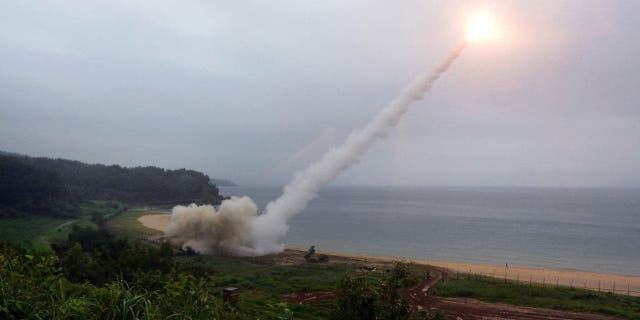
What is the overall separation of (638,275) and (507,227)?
43018 mm

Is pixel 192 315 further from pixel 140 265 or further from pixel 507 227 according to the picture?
pixel 507 227

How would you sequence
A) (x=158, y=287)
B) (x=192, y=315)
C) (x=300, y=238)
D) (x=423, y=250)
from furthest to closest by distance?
(x=300, y=238) → (x=423, y=250) → (x=158, y=287) → (x=192, y=315)

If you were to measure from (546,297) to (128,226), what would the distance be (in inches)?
2010

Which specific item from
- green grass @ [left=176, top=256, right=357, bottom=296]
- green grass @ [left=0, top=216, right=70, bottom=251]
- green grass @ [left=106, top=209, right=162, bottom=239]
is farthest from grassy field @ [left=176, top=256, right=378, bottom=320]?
green grass @ [left=106, top=209, right=162, bottom=239]

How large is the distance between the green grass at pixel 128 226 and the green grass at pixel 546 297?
3587 cm

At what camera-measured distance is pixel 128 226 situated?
6019 centimetres

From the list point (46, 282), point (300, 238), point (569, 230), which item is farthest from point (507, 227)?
point (46, 282)

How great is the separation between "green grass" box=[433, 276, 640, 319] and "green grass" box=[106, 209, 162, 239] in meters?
35.9

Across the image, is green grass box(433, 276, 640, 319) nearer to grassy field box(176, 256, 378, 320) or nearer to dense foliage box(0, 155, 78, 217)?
grassy field box(176, 256, 378, 320)

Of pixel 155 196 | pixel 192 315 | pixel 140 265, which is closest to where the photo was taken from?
pixel 192 315

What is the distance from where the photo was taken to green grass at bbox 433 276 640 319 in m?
22.8

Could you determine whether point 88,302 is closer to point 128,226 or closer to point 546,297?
point 546,297

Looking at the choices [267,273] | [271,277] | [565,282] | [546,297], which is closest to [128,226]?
[267,273]

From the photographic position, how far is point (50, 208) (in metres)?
57.2
